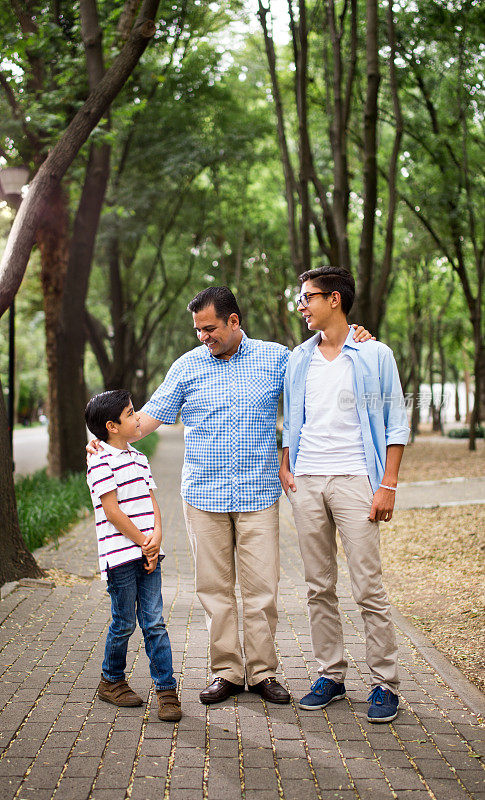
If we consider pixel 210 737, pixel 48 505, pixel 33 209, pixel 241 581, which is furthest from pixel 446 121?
pixel 210 737

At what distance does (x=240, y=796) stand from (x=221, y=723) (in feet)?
2.41

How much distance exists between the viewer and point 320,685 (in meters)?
4.14

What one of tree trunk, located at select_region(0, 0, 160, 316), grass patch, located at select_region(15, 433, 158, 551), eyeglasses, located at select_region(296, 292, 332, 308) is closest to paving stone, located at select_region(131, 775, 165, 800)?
eyeglasses, located at select_region(296, 292, 332, 308)

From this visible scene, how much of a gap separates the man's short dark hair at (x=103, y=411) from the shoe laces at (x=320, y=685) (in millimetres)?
1637

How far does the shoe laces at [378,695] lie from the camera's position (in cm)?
394

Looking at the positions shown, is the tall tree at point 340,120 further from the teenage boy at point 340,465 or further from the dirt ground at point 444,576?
the teenage boy at point 340,465

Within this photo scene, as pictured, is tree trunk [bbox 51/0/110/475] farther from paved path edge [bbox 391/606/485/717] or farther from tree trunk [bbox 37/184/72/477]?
paved path edge [bbox 391/606/485/717]

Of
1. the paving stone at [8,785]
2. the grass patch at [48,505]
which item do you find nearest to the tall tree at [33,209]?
the grass patch at [48,505]

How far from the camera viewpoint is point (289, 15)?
38.4 ft

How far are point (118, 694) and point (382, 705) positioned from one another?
4.28 ft

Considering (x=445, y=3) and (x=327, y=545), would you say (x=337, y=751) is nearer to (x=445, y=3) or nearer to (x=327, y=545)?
(x=327, y=545)

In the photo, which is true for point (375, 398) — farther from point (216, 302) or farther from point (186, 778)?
point (186, 778)

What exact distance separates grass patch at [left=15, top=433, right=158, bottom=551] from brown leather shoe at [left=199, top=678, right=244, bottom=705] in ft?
15.3

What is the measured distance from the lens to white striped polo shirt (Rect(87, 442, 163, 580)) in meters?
3.95
